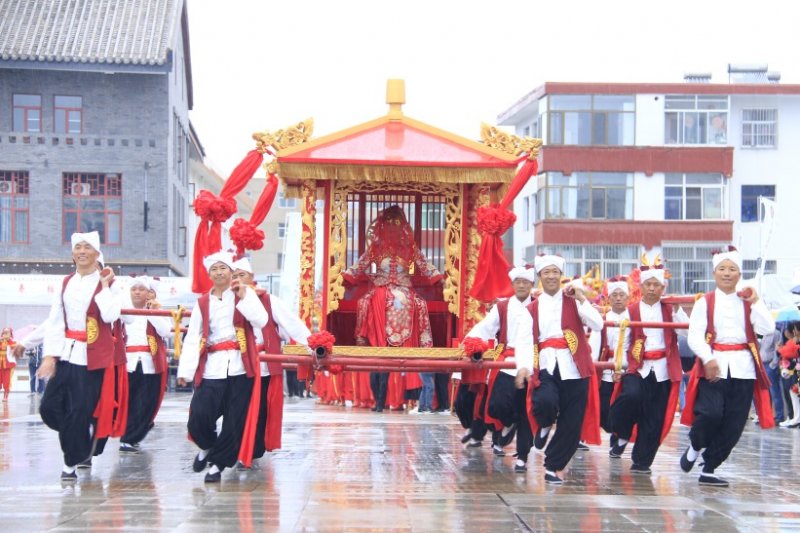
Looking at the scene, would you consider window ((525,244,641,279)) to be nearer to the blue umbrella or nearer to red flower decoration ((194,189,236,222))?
the blue umbrella

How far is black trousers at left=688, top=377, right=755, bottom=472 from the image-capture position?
10383mm

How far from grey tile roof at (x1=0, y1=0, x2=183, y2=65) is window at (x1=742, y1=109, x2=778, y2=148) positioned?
677 inches

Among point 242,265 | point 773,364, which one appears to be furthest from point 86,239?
point 773,364

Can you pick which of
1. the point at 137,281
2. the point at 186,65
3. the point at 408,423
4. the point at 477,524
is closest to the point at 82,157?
the point at 186,65

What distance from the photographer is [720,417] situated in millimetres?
10398

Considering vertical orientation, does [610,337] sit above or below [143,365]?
Result: above

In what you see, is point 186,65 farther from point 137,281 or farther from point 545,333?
point 545,333

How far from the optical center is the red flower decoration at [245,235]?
1209 cm

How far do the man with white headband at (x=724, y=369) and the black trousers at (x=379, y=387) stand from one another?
406 inches

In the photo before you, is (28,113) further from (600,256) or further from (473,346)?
(473,346)

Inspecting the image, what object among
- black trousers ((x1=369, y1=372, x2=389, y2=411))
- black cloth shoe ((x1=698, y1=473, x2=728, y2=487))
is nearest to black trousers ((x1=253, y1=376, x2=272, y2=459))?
black cloth shoe ((x1=698, y1=473, x2=728, y2=487))

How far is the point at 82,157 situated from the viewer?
34.6 metres

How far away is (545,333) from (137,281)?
16.4 ft

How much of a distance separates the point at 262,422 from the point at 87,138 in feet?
82.5
